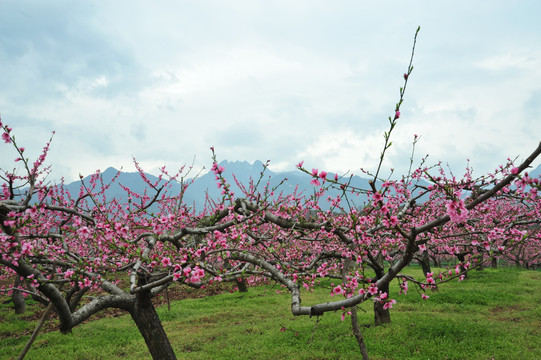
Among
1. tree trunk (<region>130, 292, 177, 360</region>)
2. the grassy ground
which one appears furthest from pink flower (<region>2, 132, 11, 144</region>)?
the grassy ground

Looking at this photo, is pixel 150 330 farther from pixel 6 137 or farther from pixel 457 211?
pixel 457 211

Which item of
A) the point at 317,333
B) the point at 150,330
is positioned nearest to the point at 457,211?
the point at 150,330

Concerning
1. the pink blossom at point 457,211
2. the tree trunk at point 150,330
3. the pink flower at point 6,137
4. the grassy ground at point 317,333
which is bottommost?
the grassy ground at point 317,333

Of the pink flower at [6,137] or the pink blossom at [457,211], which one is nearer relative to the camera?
the pink blossom at [457,211]

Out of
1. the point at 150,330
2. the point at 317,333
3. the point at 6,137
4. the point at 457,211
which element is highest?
the point at 6,137

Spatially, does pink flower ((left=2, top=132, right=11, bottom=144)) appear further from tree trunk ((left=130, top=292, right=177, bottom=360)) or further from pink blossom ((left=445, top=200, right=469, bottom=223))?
pink blossom ((left=445, top=200, right=469, bottom=223))

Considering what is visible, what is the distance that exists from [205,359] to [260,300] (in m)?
7.96

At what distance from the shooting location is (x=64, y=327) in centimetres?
591

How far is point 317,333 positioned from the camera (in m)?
10.7

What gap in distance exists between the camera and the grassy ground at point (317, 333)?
891cm

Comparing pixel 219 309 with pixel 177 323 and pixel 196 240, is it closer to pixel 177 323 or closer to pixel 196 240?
pixel 177 323

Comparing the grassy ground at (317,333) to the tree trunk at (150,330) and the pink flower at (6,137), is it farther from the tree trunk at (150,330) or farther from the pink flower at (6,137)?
the pink flower at (6,137)

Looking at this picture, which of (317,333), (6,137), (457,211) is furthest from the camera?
(317,333)

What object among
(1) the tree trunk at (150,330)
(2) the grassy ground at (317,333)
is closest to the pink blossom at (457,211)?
(2) the grassy ground at (317,333)
